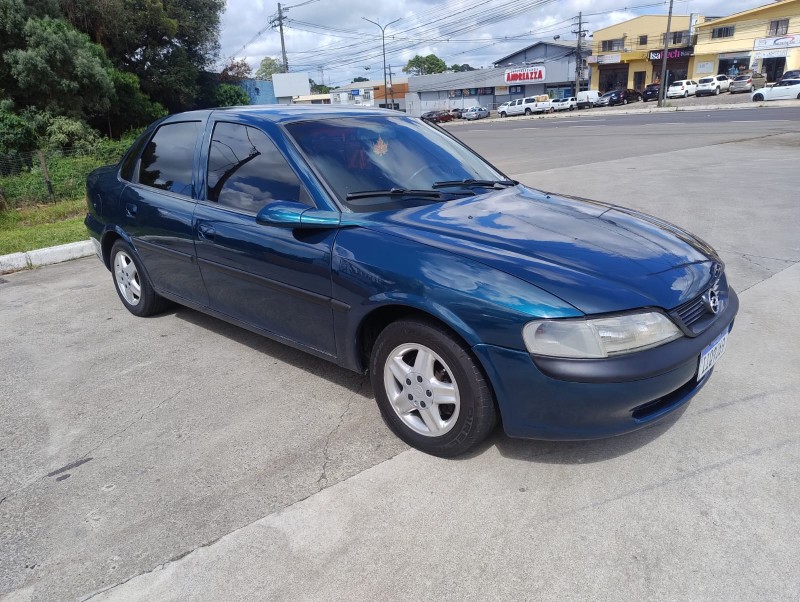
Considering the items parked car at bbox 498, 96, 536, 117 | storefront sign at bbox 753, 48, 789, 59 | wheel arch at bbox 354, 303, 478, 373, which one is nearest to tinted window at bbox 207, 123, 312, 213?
wheel arch at bbox 354, 303, 478, 373

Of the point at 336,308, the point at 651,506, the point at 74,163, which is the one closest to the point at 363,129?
the point at 336,308

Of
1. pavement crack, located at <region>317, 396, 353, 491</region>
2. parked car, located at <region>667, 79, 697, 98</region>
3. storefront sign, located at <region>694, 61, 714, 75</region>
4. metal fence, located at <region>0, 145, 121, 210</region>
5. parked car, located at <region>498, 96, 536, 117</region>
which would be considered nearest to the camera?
pavement crack, located at <region>317, 396, 353, 491</region>

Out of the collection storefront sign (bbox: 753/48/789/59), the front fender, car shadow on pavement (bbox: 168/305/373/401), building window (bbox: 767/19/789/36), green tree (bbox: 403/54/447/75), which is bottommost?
car shadow on pavement (bbox: 168/305/373/401)

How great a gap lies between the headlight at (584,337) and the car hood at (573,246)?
0.07 meters

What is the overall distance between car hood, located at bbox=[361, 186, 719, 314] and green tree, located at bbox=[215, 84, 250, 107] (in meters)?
33.6

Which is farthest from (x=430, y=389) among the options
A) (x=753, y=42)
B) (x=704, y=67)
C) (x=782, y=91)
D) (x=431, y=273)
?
(x=704, y=67)

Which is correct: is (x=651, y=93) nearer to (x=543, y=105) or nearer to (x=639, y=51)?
(x=543, y=105)

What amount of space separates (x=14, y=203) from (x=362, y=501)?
412 inches

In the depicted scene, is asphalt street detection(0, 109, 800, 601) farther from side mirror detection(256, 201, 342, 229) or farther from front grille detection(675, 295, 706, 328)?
side mirror detection(256, 201, 342, 229)

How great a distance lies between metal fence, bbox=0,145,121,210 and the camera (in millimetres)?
10602

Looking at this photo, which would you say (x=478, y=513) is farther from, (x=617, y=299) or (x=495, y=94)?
(x=495, y=94)

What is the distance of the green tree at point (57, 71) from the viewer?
18344mm

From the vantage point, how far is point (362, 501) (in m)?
2.63

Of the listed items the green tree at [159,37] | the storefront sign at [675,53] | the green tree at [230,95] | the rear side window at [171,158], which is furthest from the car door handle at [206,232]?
the storefront sign at [675,53]
